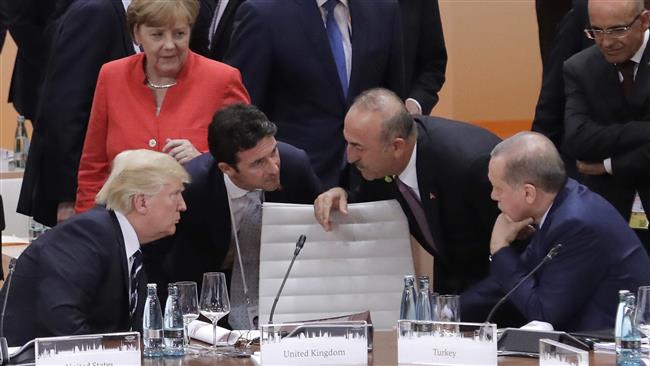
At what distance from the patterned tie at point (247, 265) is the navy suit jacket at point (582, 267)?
93cm

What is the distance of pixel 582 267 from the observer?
364cm

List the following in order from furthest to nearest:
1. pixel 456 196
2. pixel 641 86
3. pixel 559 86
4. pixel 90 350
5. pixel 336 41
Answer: pixel 559 86
pixel 336 41
pixel 641 86
pixel 456 196
pixel 90 350

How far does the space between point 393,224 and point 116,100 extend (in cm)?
103

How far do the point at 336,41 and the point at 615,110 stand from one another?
990mm

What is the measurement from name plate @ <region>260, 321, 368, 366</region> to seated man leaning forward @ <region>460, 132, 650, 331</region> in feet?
2.57

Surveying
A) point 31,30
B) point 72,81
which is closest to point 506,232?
point 72,81

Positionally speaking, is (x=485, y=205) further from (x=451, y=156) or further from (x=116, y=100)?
(x=116, y=100)

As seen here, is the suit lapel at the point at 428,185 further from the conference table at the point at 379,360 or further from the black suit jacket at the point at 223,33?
the black suit jacket at the point at 223,33

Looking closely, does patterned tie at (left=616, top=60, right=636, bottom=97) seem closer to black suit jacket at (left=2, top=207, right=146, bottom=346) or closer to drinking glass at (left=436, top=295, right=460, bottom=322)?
drinking glass at (left=436, top=295, right=460, bottom=322)

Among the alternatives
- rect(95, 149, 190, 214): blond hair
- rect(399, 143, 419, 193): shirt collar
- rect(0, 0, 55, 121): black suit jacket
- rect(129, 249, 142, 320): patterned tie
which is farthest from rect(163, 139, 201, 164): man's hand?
rect(0, 0, 55, 121): black suit jacket

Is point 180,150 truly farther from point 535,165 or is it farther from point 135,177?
point 535,165

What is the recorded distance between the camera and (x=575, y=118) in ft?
15.1

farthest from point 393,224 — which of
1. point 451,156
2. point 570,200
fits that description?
point 570,200

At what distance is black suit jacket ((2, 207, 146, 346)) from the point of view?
366 cm
